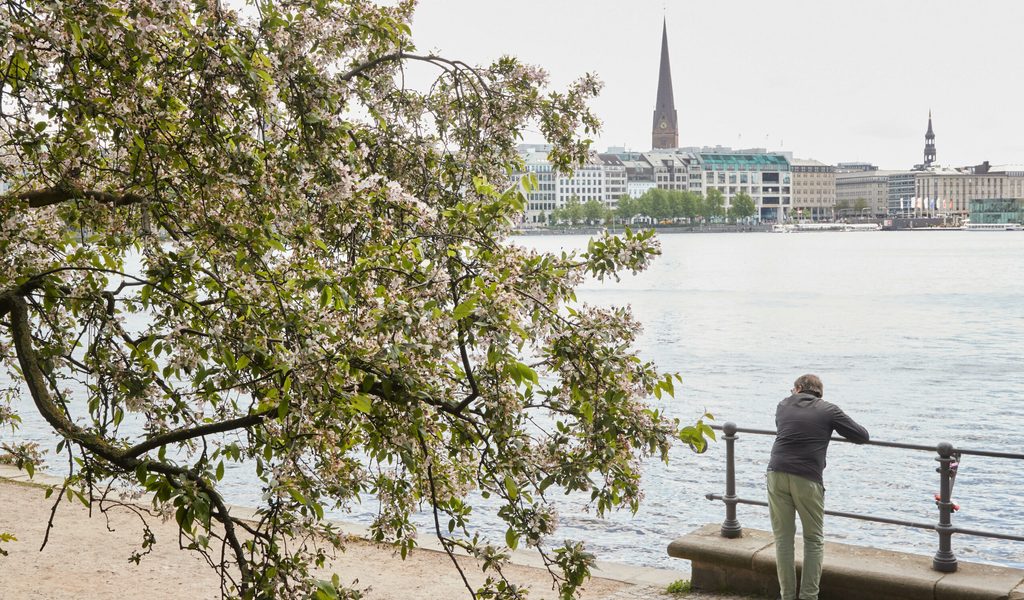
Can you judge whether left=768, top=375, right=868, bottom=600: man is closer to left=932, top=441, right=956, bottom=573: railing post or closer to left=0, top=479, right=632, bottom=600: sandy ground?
left=932, top=441, right=956, bottom=573: railing post

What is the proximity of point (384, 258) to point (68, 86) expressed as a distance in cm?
161

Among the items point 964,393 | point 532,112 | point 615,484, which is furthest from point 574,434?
point 964,393

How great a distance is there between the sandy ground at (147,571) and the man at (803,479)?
65.0 inches

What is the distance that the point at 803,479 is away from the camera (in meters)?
8.95

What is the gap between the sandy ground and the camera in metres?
10.1

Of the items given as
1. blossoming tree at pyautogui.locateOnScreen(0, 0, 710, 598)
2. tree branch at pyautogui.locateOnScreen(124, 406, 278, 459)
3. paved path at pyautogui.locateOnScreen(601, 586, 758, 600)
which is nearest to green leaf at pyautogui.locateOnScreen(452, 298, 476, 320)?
blossoming tree at pyautogui.locateOnScreen(0, 0, 710, 598)

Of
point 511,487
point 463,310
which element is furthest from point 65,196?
point 511,487

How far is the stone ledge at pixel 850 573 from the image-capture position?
837cm

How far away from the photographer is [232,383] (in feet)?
18.4

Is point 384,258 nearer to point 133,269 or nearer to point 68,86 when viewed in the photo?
point 68,86

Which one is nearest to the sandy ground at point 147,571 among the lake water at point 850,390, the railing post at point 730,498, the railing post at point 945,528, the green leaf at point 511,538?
the railing post at point 730,498

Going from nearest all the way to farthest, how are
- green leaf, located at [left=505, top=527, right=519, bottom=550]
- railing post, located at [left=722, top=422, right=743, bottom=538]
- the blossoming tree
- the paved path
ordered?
the blossoming tree
green leaf, located at [left=505, top=527, right=519, bottom=550]
the paved path
railing post, located at [left=722, top=422, right=743, bottom=538]

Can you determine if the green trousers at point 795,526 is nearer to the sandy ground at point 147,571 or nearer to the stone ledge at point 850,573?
the stone ledge at point 850,573

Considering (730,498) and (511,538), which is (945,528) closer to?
(730,498)
